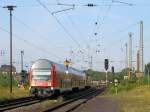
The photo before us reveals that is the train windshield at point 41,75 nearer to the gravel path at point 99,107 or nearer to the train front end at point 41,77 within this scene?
the train front end at point 41,77

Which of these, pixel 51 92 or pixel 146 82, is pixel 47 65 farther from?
pixel 146 82

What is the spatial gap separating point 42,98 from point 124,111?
73.2ft

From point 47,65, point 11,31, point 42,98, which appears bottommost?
point 42,98

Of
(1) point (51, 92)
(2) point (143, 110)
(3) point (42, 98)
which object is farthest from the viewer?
(3) point (42, 98)

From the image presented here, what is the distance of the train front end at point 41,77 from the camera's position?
47.0 metres

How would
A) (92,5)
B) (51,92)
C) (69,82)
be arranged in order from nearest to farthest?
(92,5) < (51,92) < (69,82)

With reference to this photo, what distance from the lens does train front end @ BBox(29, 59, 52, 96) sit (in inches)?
1849

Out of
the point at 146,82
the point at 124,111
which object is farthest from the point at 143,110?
the point at 146,82

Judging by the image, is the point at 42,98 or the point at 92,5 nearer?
the point at 92,5

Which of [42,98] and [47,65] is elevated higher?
[47,65]

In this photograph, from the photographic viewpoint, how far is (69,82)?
2339 inches

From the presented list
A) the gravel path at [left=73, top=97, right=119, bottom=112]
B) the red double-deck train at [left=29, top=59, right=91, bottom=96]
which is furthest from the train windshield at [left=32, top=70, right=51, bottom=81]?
the gravel path at [left=73, top=97, right=119, bottom=112]

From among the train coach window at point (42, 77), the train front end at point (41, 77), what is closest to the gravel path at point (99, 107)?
the train front end at point (41, 77)

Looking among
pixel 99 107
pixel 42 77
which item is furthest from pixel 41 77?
pixel 99 107
